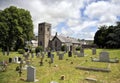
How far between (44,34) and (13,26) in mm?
16704

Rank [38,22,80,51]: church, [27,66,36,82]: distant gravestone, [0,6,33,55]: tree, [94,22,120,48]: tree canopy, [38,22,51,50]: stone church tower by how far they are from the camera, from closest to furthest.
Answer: [27,66,36,82]: distant gravestone → [0,6,33,55]: tree → [94,22,120,48]: tree canopy → [38,22,80,51]: church → [38,22,51,50]: stone church tower

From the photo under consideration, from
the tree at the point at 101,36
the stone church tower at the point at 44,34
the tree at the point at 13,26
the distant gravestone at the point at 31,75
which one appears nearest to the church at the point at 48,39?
the stone church tower at the point at 44,34

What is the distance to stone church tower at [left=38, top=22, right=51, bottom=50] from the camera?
5410cm

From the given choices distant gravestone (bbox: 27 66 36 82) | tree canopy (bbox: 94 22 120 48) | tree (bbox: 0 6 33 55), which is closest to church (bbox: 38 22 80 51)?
tree canopy (bbox: 94 22 120 48)

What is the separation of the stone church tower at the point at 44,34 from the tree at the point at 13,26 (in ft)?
38.7

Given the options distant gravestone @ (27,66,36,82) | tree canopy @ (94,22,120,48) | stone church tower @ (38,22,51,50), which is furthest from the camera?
stone church tower @ (38,22,51,50)

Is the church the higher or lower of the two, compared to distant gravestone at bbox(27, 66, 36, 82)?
higher

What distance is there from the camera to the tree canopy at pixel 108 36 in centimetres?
4609

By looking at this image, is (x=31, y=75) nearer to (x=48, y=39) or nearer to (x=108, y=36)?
(x=108, y=36)

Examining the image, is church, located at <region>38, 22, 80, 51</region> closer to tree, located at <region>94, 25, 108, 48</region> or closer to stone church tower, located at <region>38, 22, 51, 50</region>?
stone church tower, located at <region>38, 22, 51, 50</region>

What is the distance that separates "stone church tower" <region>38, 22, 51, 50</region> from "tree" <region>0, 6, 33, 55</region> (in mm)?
11791

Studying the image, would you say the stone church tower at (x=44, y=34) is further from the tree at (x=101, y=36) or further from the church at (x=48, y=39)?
the tree at (x=101, y=36)

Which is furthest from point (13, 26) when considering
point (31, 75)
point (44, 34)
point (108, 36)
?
point (108, 36)

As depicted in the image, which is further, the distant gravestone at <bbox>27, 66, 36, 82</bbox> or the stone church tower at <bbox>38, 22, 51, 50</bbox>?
the stone church tower at <bbox>38, 22, 51, 50</bbox>
